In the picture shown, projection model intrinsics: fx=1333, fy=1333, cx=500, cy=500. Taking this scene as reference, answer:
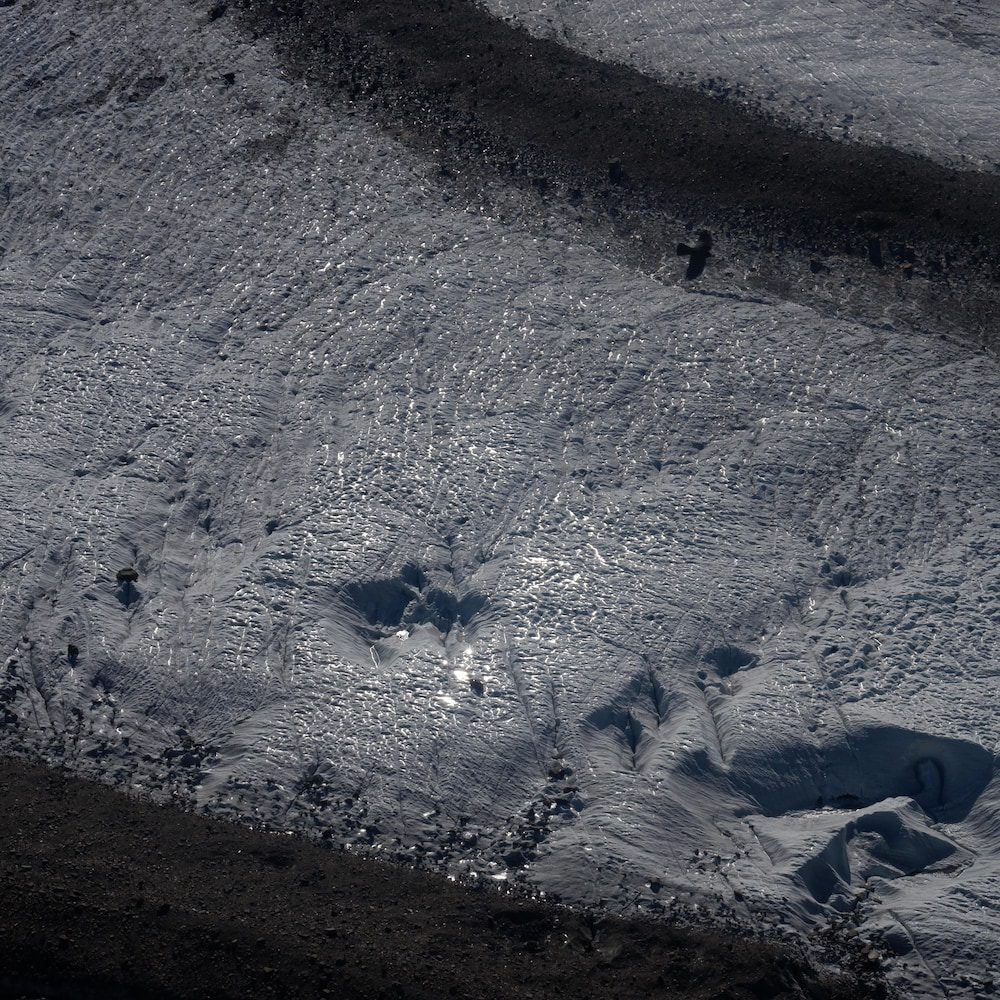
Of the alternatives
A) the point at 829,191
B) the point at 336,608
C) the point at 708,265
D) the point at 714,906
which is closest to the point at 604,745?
the point at 714,906

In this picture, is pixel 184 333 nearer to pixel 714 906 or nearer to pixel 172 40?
pixel 172 40

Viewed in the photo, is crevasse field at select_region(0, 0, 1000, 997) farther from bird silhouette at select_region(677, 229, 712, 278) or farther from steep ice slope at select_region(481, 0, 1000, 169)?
bird silhouette at select_region(677, 229, 712, 278)

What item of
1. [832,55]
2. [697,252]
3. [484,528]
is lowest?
[484,528]

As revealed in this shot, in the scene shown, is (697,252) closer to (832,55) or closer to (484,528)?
(832,55)

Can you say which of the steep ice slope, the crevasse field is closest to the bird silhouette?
the crevasse field

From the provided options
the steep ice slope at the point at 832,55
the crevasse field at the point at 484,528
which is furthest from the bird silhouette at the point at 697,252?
the steep ice slope at the point at 832,55

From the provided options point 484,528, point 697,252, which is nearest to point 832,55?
point 697,252

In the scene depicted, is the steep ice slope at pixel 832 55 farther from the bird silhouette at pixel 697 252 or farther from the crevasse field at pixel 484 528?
the bird silhouette at pixel 697 252
